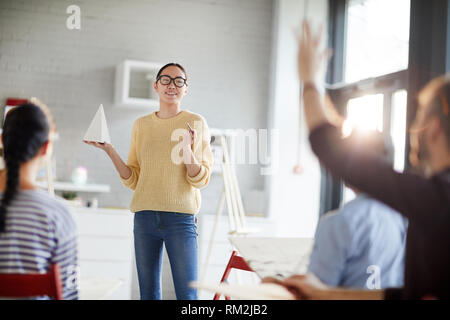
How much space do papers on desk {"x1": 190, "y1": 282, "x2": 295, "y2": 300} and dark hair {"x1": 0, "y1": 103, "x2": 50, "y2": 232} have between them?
50cm

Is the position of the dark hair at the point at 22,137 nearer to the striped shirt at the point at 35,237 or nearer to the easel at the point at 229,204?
the striped shirt at the point at 35,237

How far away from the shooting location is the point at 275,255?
5.46 feet

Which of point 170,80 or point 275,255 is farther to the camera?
point 170,80

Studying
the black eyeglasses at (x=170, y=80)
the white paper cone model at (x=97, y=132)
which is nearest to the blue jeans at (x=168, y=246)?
the white paper cone model at (x=97, y=132)

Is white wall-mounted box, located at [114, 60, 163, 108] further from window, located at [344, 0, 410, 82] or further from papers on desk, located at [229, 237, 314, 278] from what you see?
papers on desk, located at [229, 237, 314, 278]

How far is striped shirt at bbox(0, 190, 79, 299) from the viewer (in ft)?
3.76

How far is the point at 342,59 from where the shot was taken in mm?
3154

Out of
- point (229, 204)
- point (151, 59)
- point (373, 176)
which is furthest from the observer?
point (151, 59)

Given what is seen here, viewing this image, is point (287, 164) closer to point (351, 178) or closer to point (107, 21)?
point (107, 21)

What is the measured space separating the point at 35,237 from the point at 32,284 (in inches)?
4.4

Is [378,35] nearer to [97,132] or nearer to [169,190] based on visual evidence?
[169,190]

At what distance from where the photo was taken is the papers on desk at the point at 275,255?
1498 millimetres

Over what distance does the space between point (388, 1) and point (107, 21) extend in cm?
190

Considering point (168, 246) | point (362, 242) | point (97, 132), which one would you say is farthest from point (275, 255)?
point (97, 132)
